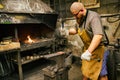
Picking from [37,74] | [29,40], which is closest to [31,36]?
[29,40]

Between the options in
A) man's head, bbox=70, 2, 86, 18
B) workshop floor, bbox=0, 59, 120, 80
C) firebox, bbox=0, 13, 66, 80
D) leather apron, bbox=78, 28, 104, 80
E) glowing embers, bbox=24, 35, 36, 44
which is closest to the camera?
man's head, bbox=70, 2, 86, 18

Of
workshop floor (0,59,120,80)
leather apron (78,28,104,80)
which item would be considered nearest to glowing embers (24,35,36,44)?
workshop floor (0,59,120,80)

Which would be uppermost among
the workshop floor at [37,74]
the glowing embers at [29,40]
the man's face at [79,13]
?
the man's face at [79,13]

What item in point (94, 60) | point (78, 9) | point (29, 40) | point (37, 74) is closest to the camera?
point (78, 9)

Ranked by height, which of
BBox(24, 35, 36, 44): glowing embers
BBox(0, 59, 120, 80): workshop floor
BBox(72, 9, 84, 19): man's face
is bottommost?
BBox(0, 59, 120, 80): workshop floor

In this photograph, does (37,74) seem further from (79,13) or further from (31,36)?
(79,13)

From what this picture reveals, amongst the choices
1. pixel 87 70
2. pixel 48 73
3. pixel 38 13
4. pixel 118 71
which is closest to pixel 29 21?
pixel 38 13

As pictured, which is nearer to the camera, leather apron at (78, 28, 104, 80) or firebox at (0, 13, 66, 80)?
leather apron at (78, 28, 104, 80)

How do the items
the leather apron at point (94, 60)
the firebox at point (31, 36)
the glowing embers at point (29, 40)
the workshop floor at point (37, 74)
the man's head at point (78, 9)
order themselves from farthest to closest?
the glowing embers at point (29, 40) → the workshop floor at point (37, 74) → the firebox at point (31, 36) → the leather apron at point (94, 60) → the man's head at point (78, 9)

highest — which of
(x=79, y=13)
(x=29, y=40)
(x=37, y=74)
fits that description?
(x=79, y=13)

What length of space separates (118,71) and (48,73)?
1315 millimetres

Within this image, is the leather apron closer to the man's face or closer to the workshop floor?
the man's face

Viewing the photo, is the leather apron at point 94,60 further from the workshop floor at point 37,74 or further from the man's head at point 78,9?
the workshop floor at point 37,74

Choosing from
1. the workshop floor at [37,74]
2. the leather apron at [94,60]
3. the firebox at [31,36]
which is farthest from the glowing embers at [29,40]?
the leather apron at [94,60]
